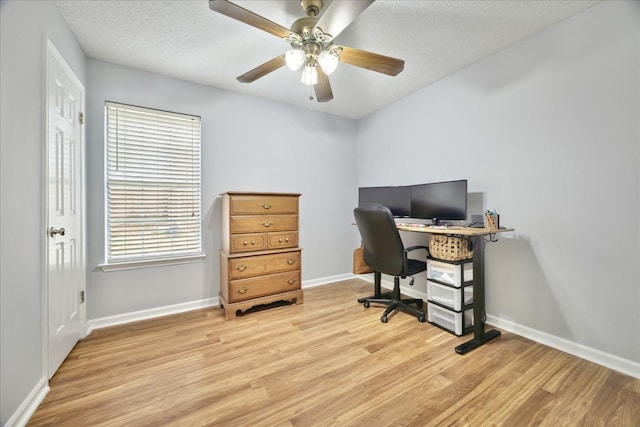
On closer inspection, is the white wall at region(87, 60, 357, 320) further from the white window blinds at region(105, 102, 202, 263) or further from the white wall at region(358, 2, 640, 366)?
the white wall at region(358, 2, 640, 366)

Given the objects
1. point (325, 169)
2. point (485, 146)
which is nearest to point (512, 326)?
point (485, 146)

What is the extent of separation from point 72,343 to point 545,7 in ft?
14.0

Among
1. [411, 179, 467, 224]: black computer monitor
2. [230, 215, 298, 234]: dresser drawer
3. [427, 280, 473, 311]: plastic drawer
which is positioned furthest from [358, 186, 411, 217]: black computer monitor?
[230, 215, 298, 234]: dresser drawer

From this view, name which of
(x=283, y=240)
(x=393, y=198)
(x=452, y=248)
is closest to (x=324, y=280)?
(x=283, y=240)

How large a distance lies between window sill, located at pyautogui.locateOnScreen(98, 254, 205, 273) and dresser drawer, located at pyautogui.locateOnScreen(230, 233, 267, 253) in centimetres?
48

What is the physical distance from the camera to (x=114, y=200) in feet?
8.04

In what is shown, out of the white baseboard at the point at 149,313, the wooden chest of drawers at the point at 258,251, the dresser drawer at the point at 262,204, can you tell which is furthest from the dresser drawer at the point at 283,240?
the white baseboard at the point at 149,313

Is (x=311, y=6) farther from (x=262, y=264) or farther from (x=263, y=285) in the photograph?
(x=263, y=285)

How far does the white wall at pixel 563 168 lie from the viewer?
168cm

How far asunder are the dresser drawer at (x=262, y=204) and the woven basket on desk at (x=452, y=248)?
5.11ft

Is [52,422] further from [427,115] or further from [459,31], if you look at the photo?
[427,115]

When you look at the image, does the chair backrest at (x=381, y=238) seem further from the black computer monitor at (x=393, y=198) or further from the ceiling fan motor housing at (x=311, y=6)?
the ceiling fan motor housing at (x=311, y=6)

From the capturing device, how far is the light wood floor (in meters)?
1.35

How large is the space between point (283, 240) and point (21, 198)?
6.54ft
